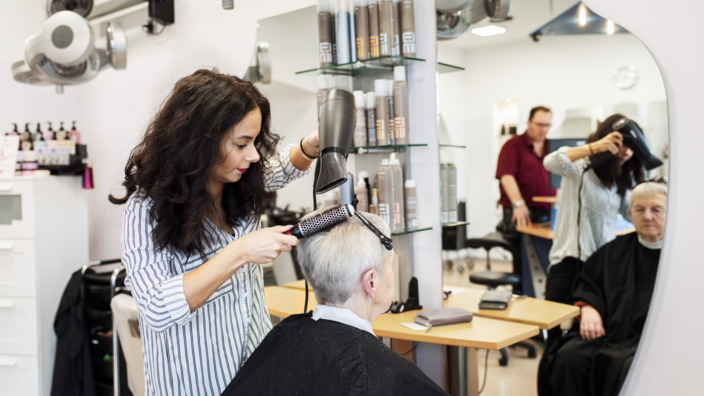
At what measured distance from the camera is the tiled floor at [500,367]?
6.61 feet

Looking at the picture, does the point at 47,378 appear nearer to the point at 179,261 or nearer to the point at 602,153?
the point at 179,261

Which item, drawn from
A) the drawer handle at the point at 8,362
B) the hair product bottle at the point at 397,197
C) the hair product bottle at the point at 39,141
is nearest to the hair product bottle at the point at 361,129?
the hair product bottle at the point at 397,197

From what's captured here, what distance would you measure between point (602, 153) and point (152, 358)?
1391mm

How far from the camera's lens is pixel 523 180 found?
2.06 metres

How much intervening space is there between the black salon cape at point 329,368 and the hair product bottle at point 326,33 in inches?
43.3

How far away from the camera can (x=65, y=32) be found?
284 cm

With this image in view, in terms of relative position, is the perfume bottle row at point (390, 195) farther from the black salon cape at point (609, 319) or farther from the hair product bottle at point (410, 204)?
the black salon cape at point (609, 319)

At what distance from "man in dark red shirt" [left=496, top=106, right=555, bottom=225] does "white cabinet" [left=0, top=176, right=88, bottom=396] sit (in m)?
2.31

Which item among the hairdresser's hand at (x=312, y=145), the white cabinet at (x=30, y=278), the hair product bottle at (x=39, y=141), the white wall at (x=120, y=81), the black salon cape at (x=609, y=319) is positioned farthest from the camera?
the hair product bottle at (x=39, y=141)

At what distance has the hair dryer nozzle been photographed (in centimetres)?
129

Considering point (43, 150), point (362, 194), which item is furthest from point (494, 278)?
point (43, 150)

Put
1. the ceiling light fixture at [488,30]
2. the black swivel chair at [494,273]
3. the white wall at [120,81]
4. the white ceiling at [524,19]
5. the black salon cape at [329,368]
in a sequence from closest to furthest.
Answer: the black salon cape at [329,368], the white ceiling at [524,19], the ceiling light fixture at [488,30], the black swivel chair at [494,273], the white wall at [120,81]

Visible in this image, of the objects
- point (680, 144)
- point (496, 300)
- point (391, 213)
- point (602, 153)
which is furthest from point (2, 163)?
point (680, 144)

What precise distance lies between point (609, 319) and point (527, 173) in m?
0.52
